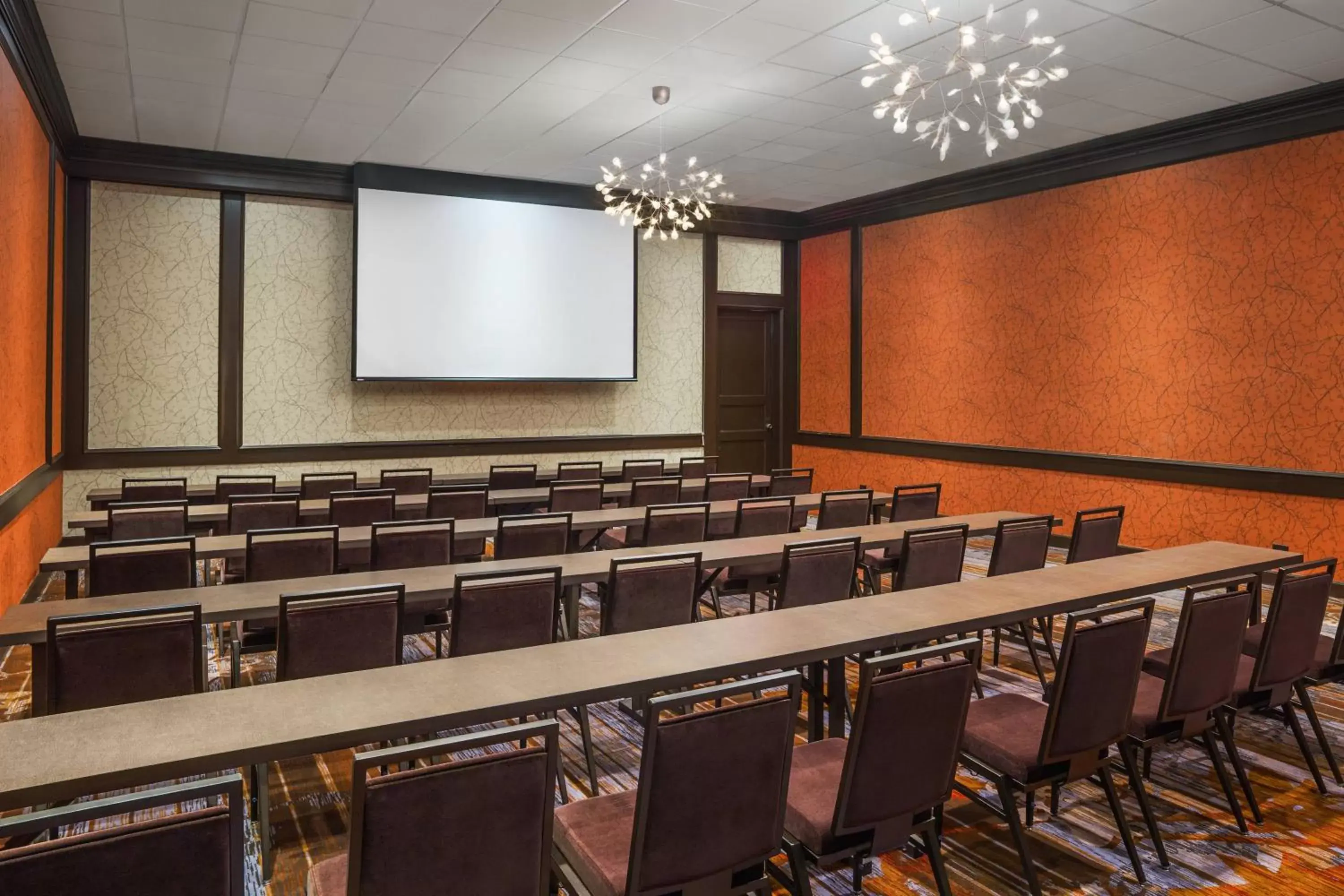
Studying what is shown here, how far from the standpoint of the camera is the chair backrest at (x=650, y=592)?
3.56 meters

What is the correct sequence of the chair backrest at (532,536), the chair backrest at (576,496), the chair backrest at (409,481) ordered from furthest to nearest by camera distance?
the chair backrest at (409,481) → the chair backrest at (576,496) → the chair backrest at (532,536)

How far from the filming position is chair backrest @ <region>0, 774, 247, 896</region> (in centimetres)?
129

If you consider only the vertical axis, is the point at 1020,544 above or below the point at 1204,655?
above

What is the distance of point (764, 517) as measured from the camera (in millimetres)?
5344

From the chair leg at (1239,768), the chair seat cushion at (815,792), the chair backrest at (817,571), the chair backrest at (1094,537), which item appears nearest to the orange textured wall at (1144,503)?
the chair backrest at (1094,537)

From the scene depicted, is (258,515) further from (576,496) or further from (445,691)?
(445,691)

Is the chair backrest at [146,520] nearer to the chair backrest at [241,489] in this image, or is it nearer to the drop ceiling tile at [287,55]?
the chair backrest at [241,489]

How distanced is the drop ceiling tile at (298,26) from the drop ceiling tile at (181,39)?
243mm

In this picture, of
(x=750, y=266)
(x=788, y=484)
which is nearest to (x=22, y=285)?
(x=788, y=484)

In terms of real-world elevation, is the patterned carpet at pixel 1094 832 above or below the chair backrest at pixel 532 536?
below

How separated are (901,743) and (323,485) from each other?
550cm

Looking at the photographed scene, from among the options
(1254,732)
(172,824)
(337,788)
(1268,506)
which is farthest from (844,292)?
(172,824)

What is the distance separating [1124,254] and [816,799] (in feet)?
22.9

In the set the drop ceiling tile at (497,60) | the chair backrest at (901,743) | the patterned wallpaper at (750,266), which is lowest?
the chair backrest at (901,743)
